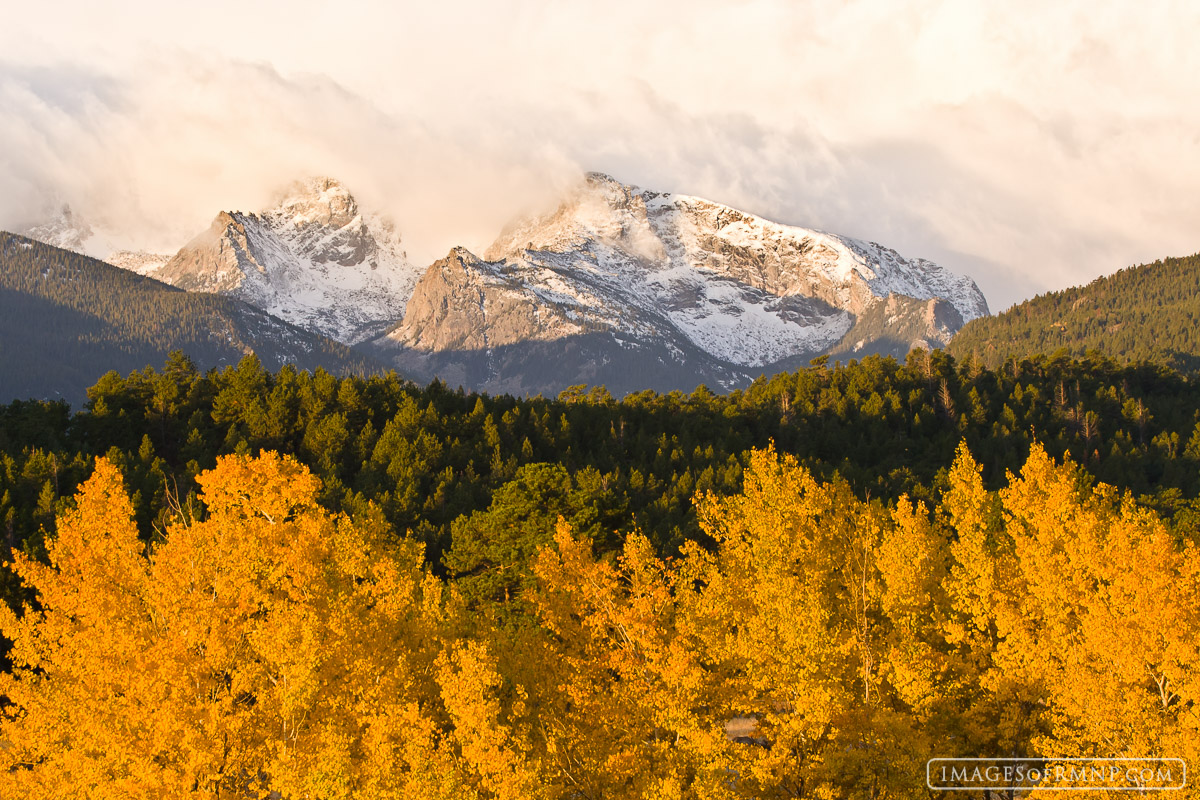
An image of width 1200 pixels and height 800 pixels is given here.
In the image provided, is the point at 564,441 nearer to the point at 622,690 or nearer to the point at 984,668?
the point at 984,668

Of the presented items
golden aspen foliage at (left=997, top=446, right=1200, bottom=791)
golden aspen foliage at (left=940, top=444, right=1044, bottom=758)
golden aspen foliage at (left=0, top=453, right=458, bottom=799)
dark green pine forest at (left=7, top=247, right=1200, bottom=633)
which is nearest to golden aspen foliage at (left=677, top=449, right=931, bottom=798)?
golden aspen foliage at (left=940, top=444, right=1044, bottom=758)

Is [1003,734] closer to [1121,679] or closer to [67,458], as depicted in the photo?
[1121,679]

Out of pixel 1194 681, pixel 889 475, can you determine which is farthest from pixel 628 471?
pixel 1194 681

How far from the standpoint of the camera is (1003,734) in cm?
3656

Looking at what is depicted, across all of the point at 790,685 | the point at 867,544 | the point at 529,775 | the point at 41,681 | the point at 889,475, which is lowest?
the point at 41,681

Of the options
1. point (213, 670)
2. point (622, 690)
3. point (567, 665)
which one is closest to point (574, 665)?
point (567, 665)

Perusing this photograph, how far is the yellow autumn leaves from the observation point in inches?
1036

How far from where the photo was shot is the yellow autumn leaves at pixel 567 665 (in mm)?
26312

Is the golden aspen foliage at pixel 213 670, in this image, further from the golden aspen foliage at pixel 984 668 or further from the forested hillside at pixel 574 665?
the golden aspen foliage at pixel 984 668

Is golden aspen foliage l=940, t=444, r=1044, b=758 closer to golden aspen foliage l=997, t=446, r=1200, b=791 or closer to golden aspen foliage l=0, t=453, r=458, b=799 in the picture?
golden aspen foliage l=997, t=446, r=1200, b=791

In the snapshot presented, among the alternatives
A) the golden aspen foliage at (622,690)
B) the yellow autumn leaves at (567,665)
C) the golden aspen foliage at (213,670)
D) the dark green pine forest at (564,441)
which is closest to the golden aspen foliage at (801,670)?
the yellow autumn leaves at (567,665)

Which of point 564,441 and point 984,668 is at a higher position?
point 564,441

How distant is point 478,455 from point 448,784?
88.0 metres

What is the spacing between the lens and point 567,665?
32719mm
